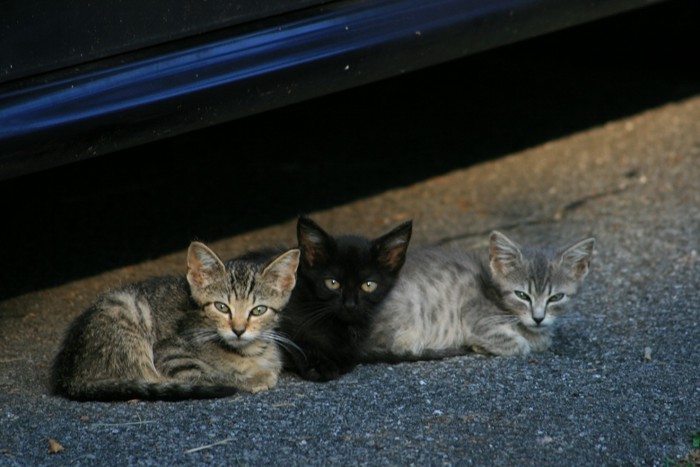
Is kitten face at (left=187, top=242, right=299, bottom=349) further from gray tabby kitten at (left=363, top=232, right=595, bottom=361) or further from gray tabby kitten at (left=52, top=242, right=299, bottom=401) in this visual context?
gray tabby kitten at (left=363, top=232, right=595, bottom=361)

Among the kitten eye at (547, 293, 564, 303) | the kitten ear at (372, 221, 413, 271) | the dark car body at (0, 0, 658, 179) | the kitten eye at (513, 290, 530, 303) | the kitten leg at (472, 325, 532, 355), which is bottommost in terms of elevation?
the kitten leg at (472, 325, 532, 355)

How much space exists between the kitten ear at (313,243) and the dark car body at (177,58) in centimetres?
63

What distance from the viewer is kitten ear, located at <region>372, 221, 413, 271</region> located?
15.9ft

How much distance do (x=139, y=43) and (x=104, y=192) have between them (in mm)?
2984

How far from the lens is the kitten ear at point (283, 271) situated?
4.58m

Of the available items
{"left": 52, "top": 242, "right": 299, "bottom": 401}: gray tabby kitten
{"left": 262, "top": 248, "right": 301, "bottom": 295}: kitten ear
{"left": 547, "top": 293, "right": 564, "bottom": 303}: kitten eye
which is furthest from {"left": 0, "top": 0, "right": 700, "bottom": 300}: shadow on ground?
{"left": 547, "top": 293, "right": 564, "bottom": 303}: kitten eye

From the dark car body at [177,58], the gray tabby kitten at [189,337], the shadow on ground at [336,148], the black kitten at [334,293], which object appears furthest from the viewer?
the shadow on ground at [336,148]

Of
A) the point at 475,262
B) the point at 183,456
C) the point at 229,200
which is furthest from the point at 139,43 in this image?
the point at 229,200

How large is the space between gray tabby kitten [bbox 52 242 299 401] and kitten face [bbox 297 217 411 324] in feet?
0.71

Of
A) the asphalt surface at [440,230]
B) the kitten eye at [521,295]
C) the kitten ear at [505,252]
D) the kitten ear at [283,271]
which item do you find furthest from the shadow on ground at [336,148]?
the kitten eye at [521,295]

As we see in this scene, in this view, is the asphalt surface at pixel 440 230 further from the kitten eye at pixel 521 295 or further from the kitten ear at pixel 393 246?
the kitten ear at pixel 393 246

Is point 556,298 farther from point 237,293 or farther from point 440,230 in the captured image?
point 237,293

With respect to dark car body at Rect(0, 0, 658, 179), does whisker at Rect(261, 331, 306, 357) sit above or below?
below

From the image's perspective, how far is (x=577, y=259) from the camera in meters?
5.14
